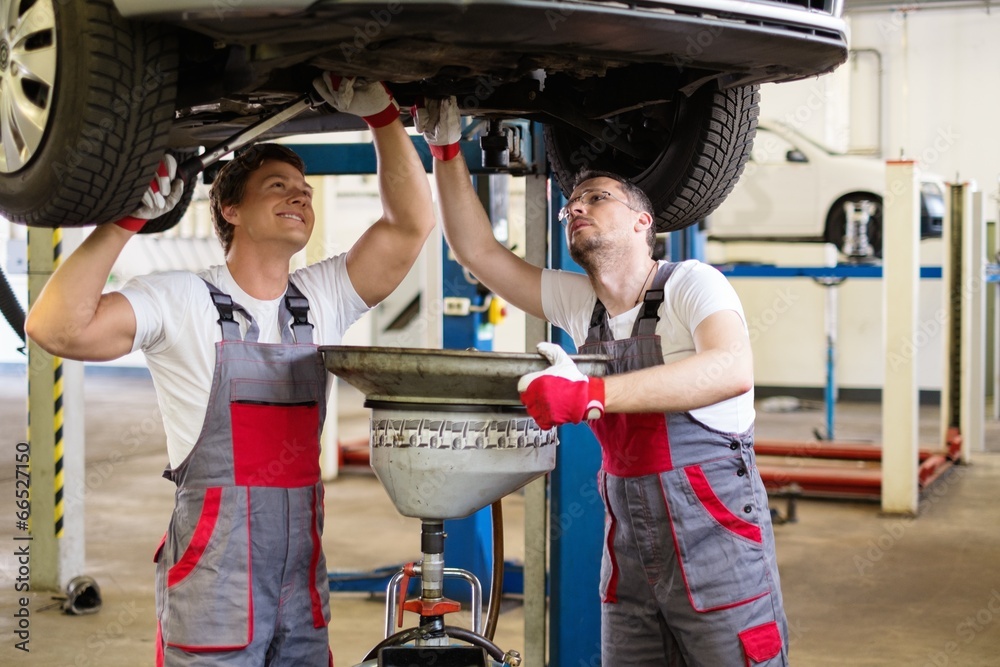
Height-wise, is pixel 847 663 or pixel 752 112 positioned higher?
pixel 752 112

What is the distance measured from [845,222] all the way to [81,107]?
815 cm

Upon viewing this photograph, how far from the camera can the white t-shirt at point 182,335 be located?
6.67ft

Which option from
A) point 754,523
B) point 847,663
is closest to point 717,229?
point 847,663

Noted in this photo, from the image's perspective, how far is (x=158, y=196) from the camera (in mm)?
1952

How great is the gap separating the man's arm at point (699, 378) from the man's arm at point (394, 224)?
0.62 meters

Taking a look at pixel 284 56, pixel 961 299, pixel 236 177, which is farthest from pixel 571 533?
pixel 961 299

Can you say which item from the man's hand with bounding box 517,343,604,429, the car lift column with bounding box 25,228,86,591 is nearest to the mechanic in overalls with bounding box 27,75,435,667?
the man's hand with bounding box 517,343,604,429

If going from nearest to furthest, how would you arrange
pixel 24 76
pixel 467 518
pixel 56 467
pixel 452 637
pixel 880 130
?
pixel 24 76
pixel 452 637
pixel 467 518
pixel 56 467
pixel 880 130

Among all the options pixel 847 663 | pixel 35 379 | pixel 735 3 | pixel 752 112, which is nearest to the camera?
pixel 735 3

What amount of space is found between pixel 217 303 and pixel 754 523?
113cm

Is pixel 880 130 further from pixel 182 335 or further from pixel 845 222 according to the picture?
pixel 182 335

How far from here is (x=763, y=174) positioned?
9250 mm

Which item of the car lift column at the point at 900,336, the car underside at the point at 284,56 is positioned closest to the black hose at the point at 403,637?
the car underside at the point at 284,56

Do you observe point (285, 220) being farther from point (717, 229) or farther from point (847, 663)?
point (717, 229)
